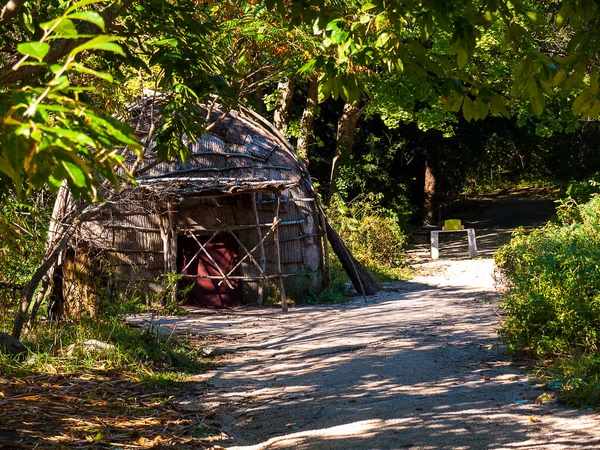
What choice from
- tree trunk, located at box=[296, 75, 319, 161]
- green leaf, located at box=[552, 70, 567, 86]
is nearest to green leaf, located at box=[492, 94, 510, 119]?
green leaf, located at box=[552, 70, 567, 86]

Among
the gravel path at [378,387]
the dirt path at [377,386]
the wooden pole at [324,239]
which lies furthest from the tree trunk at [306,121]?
the gravel path at [378,387]

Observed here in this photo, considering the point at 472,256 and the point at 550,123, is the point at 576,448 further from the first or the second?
the point at 550,123

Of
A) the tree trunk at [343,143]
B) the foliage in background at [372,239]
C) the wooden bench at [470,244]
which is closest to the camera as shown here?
the foliage in background at [372,239]

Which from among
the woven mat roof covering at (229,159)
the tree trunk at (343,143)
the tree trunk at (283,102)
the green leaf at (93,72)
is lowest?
the green leaf at (93,72)

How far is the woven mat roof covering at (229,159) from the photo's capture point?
48.9 feet

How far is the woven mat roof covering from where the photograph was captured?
14.9 meters

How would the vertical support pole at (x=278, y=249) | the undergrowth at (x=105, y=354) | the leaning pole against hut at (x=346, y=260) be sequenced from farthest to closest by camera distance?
the leaning pole against hut at (x=346, y=260), the vertical support pole at (x=278, y=249), the undergrowth at (x=105, y=354)

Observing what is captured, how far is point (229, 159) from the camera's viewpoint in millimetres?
16000

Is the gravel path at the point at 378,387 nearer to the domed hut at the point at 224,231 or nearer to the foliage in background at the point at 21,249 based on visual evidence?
the foliage in background at the point at 21,249

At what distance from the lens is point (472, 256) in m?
22.8

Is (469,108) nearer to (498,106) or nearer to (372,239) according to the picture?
(498,106)

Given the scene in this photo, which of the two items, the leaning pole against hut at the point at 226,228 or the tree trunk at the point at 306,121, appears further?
the tree trunk at the point at 306,121

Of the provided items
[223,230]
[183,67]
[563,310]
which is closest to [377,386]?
[563,310]

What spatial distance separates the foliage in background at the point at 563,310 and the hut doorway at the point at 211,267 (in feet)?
26.2
